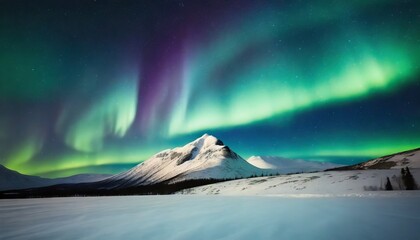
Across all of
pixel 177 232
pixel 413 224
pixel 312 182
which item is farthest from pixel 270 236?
pixel 312 182

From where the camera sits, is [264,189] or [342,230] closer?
[342,230]

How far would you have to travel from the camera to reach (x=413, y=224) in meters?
10.6

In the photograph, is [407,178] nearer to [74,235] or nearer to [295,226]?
[295,226]

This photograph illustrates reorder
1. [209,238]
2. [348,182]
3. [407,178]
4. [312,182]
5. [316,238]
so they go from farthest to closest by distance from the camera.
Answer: [312,182] → [348,182] → [407,178] → [209,238] → [316,238]

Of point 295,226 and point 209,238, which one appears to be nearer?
point 209,238

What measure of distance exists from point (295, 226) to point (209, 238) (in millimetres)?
4169

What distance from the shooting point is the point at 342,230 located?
392 inches

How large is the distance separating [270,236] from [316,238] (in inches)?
61.7

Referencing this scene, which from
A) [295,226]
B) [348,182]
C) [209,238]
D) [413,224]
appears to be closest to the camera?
[209,238]

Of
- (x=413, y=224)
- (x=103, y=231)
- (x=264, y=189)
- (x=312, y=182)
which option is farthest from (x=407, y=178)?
(x=103, y=231)

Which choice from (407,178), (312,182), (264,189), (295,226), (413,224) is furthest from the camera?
(264,189)

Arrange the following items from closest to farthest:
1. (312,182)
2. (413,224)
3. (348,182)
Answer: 1. (413,224)
2. (348,182)
3. (312,182)

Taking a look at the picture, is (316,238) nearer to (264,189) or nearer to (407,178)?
(407,178)

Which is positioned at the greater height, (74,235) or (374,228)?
(74,235)
